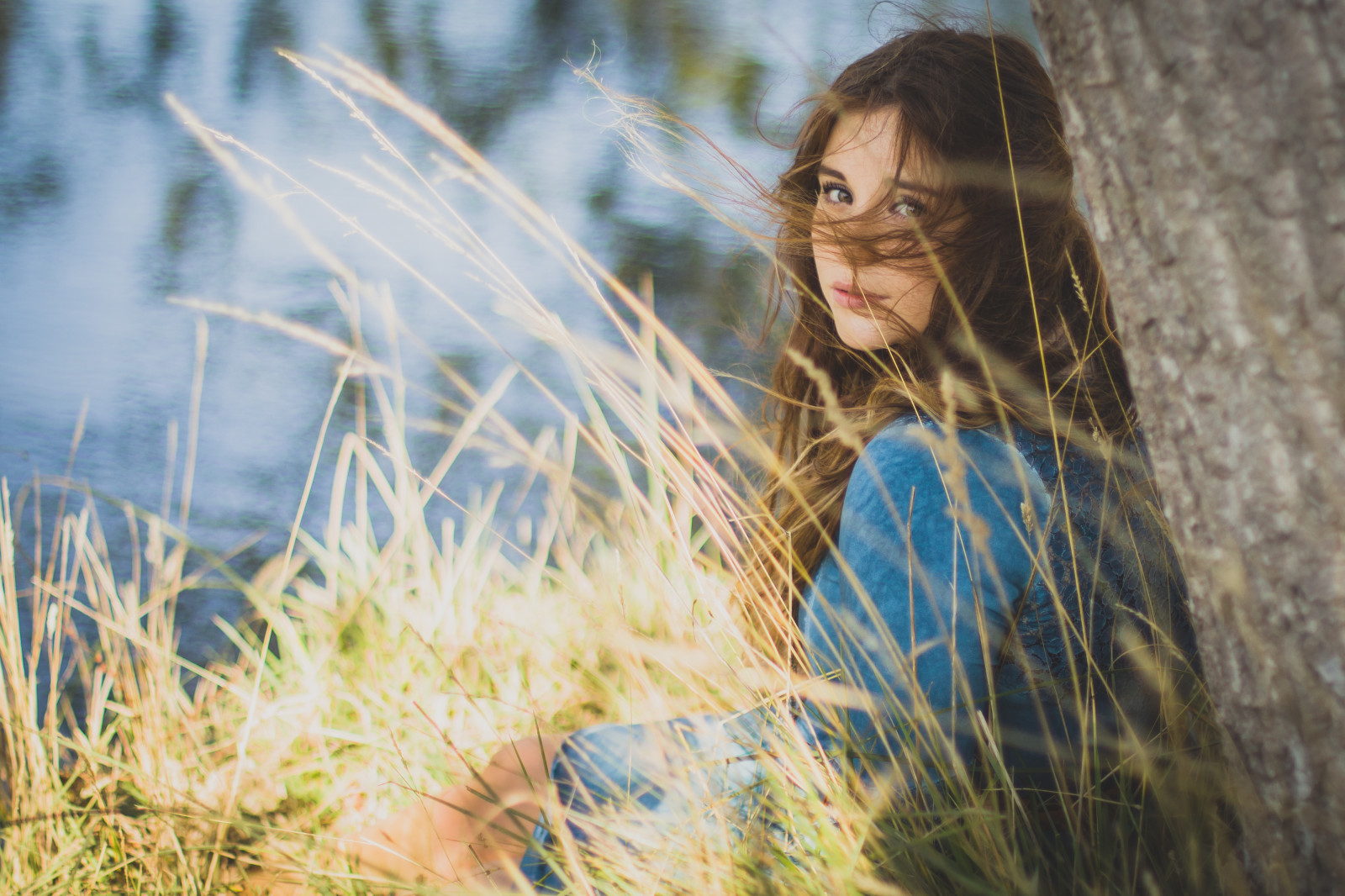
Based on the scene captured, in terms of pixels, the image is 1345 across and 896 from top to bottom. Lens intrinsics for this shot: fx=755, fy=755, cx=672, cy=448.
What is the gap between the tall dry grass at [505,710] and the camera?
0.63 metres

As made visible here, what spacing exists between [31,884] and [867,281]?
4.53 feet

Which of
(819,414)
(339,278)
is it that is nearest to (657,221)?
(339,278)

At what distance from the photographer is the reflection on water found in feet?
9.15

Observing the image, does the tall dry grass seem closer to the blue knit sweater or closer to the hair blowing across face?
the blue knit sweater

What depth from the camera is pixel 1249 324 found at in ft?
1.47

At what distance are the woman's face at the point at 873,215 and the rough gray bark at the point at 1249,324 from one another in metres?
0.42

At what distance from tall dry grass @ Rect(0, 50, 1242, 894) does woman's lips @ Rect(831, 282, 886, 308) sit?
0.80 feet

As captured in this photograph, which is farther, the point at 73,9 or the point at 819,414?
the point at 73,9

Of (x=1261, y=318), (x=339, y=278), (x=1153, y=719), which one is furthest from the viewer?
(x=339, y=278)

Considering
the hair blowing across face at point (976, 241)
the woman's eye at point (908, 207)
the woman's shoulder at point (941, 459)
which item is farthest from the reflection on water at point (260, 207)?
the woman's shoulder at point (941, 459)

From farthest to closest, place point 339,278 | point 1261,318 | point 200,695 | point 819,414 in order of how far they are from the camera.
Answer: point 339,278
point 200,695
point 819,414
point 1261,318

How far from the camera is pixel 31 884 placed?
102 centimetres

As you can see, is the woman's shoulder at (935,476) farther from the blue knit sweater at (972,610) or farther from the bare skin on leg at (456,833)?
the bare skin on leg at (456,833)

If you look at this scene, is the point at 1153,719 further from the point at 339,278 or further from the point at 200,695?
the point at 339,278
